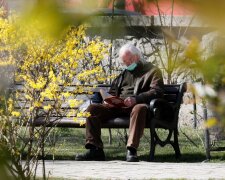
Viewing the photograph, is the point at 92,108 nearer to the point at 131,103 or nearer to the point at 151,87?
the point at 131,103

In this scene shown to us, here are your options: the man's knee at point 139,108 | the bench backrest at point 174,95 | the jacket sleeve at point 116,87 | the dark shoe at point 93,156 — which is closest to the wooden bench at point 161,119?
the bench backrest at point 174,95

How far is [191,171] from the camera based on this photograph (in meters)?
7.16

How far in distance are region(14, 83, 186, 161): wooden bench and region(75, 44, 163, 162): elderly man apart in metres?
0.08

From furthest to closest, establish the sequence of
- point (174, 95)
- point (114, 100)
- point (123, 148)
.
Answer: point (123, 148)
point (174, 95)
point (114, 100)

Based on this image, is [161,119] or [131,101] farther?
[161,119]

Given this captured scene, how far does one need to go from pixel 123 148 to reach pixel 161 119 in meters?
1.04

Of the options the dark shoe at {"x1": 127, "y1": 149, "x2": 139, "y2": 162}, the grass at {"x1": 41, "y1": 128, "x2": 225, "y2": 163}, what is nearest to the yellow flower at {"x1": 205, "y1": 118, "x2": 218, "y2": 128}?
the grass at {"x1": 41, "y1": 128, "x2": 225, "y2": 163}

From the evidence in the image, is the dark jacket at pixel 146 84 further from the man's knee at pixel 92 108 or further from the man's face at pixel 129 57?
the man's knee at pixel 92 108

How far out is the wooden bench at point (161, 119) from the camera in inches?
335

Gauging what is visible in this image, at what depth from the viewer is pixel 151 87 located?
8.49 m

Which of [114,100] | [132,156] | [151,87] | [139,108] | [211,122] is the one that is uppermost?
[151,87]

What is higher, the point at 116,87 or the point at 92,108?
the point at 116,87

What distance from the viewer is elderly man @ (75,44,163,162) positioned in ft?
27.3

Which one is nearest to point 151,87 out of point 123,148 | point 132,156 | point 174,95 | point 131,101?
point 131,101
